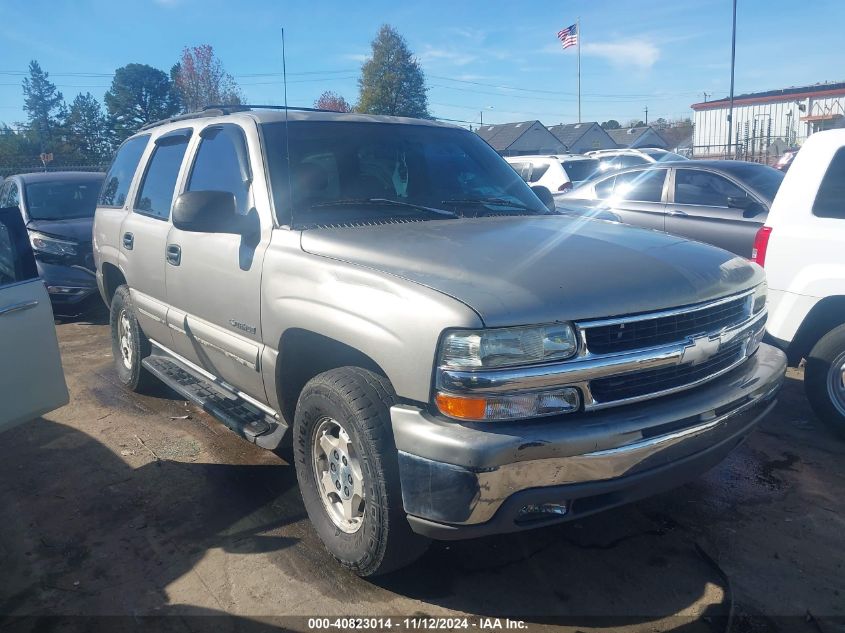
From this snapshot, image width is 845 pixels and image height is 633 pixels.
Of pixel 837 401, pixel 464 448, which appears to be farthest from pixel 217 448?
pixel 837 401

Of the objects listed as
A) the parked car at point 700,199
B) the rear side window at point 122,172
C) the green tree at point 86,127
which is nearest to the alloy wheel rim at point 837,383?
the parked car at point 700,199

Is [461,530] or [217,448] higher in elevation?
[461,530]

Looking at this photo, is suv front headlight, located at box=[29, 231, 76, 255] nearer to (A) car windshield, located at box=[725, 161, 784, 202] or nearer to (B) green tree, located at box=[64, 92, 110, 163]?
(A) car windshield, located at box=[725, 161, 784, 202]

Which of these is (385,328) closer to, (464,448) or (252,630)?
(464,448)

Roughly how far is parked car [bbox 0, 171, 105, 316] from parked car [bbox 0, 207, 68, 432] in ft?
15.0

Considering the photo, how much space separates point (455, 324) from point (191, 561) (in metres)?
1.82

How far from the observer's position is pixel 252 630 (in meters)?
2.71

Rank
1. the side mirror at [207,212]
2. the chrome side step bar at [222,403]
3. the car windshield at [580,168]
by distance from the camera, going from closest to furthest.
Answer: the side mirror at [207,212] → the chrome side step bar at [222,403] → the car windshield at [580,168]

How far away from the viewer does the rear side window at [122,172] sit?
215 inches

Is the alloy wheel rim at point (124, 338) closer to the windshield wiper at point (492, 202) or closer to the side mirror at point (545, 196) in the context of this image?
the windshield wiper at point (492, 202)

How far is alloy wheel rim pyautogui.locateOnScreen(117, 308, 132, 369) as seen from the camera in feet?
17.9

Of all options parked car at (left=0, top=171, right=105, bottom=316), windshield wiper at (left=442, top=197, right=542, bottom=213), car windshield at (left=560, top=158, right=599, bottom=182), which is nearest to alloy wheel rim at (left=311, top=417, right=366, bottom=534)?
windshield wiper at (left=442, top=197, right=542, bottom=213)

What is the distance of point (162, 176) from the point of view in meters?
4.81

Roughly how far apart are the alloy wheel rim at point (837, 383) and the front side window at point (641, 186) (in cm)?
406
